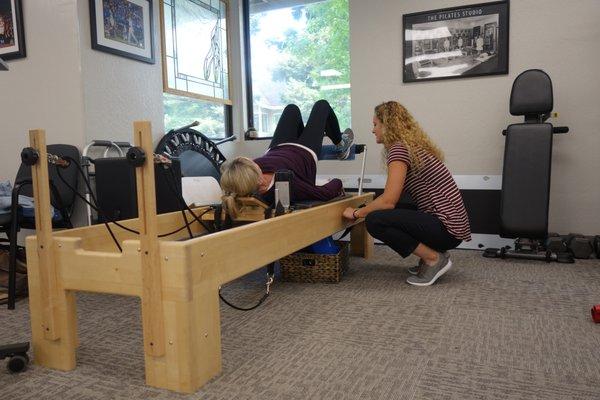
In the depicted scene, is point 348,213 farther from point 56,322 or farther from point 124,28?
point 124,28

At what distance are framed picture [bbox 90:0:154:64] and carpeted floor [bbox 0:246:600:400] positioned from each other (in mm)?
1733

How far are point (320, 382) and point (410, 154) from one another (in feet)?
4.94

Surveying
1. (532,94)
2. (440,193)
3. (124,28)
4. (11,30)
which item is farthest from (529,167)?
(11,30)

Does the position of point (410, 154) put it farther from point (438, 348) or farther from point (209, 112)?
point (209, 112)

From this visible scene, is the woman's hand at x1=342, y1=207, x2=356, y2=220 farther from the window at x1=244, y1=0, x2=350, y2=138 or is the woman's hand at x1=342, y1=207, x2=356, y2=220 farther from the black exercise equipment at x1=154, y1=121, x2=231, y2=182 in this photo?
the window at x1=244, y1=0, x2=350, y2=138

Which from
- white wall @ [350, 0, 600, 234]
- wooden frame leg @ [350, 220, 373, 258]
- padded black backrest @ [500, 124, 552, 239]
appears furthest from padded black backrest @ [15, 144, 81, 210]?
padded black backrest @ [500, 124, 552, 239]

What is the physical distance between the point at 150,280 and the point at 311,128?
81.0 inches

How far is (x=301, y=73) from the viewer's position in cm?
469

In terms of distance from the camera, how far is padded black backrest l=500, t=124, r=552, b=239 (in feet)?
10.6

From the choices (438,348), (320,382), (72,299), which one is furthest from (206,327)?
(438,348)

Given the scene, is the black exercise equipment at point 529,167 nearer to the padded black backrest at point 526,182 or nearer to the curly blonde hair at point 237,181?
the padded black backrest at point 526,182

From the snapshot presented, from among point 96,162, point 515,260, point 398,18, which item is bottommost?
point 515,260

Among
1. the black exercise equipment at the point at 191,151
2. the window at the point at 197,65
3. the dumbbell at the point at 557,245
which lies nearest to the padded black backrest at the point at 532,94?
the dumbbell at the point at 557,245

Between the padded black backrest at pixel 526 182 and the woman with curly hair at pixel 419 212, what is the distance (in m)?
0.76
